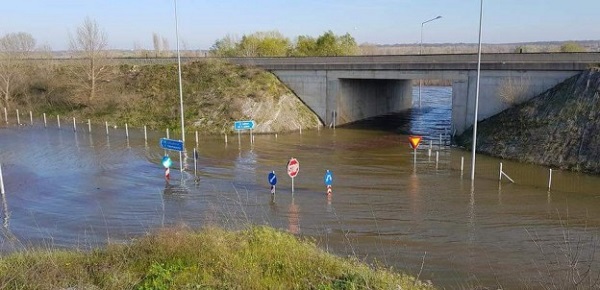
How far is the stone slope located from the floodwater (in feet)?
3.88

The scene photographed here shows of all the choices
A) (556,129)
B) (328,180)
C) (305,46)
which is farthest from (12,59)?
(556,129)

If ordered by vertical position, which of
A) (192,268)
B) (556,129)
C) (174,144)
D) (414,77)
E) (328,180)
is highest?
(414,77)

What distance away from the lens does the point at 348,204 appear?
16.8m

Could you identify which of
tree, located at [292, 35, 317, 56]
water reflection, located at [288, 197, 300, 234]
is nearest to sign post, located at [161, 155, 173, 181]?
water reflection, located at [288, 197, 300, 234]

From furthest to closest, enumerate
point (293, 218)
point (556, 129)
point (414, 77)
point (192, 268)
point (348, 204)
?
point (414, 77)
point (556, 129)
point (348, 204)
point (293, 218)
point (192, 268)

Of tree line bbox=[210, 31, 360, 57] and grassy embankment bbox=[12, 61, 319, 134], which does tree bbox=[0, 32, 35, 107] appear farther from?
tree line bbox=[210, 31, 360, 57]

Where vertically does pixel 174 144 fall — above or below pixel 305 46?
below

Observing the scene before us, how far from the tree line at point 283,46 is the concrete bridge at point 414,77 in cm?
1133

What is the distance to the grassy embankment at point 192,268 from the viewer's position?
711 centimetres

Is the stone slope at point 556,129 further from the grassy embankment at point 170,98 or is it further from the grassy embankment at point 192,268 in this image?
the grassy embankment at point 192,268

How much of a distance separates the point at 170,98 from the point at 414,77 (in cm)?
2028

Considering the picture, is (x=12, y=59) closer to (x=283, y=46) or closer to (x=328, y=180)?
(x=283, y=46)

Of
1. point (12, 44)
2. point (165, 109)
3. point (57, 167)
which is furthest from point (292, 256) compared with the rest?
point (12, 44)

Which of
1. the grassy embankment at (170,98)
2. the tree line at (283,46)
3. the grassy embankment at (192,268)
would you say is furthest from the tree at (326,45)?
the grassy embankment at (192,268)
